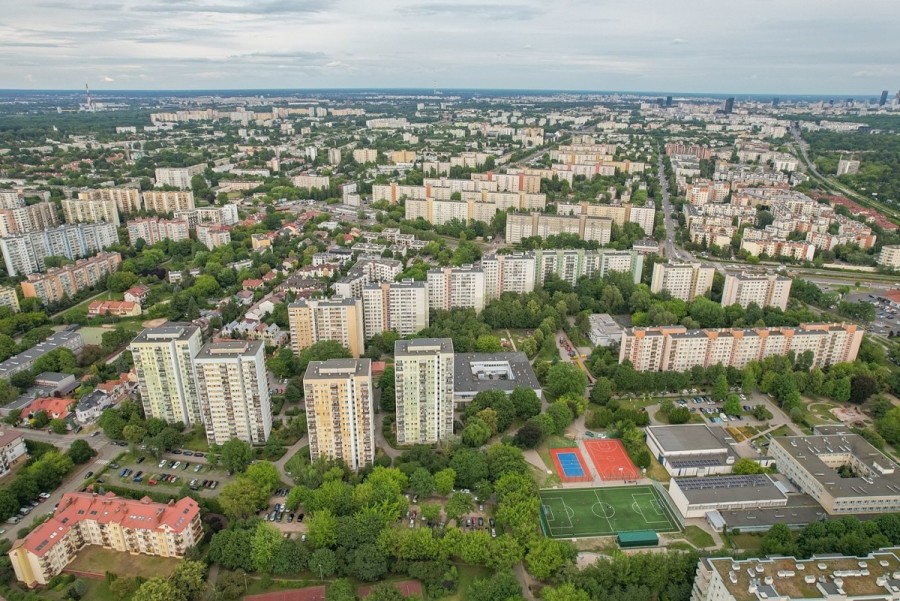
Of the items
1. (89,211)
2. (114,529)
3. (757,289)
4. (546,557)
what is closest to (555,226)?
(757,289)

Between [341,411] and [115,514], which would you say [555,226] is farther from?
[115,514]

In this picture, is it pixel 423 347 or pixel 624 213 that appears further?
pixel 624 213

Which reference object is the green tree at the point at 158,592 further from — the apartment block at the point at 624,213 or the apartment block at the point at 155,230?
the apartment block at the point at 624,213

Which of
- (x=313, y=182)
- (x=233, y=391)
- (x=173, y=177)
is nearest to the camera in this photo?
(x=233, y=391)

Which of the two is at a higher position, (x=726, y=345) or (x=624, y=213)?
(x=624, y=213)

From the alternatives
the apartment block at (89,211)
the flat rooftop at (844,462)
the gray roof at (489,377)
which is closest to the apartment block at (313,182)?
the apartment block at (89,211)

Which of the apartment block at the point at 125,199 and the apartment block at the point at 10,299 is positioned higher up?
the apartment block at the point at 125,199

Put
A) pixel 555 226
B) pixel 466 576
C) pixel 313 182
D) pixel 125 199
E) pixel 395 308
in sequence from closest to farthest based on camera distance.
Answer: pixel 466 576 < pixel 395 308 < pixel 555 226 < pixel 125 199 < pixel 313 182

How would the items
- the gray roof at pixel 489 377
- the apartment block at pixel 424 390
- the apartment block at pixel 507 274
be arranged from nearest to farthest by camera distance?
1. the apartment block at pixel 424 390
2. the gray roof at pixel 489 377
3. the apartment block at pixel 507 274
